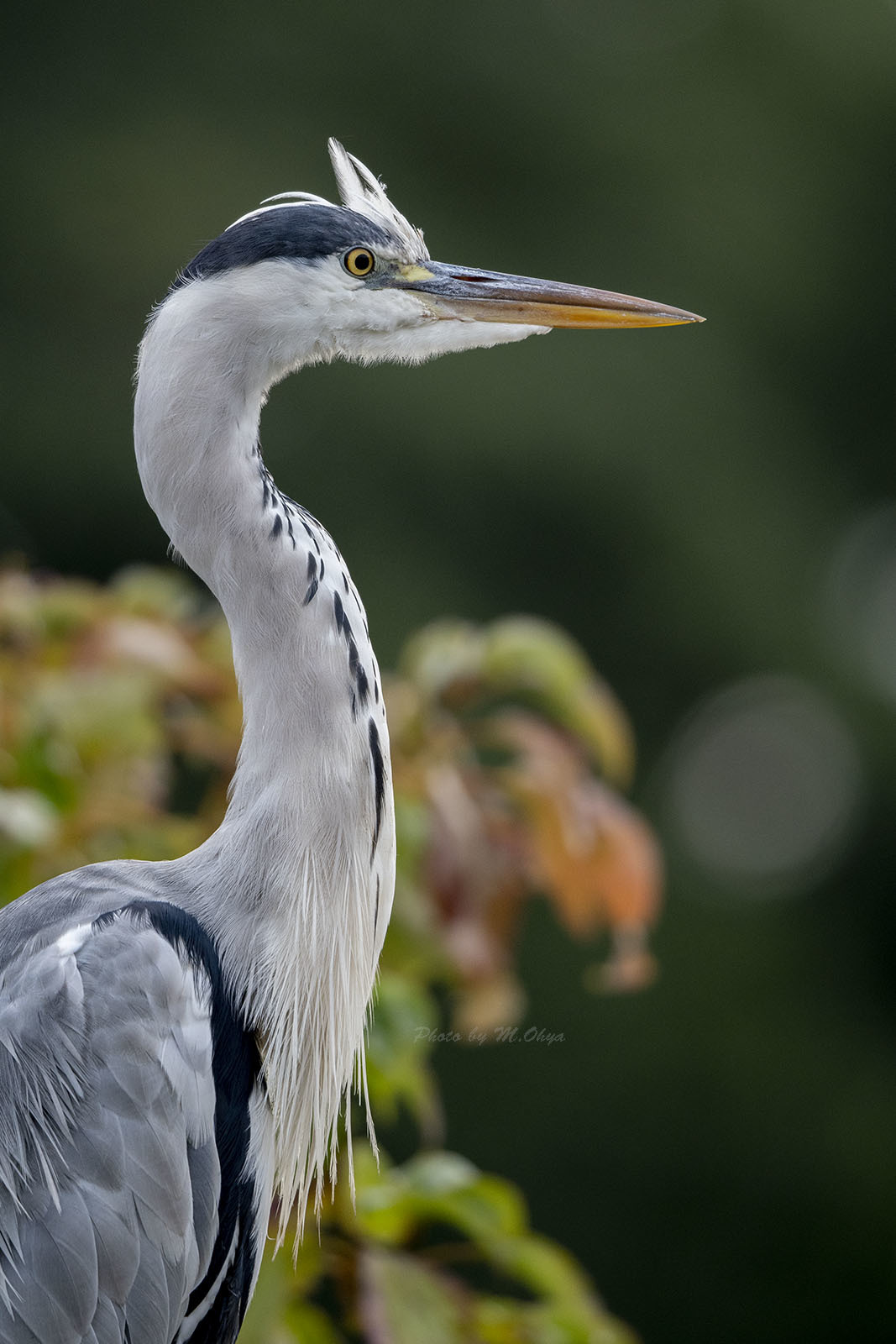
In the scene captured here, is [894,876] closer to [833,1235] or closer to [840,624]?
[840,624]

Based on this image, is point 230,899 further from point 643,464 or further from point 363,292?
point 643,464

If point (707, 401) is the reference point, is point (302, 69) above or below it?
above

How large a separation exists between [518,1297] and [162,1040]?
4.94 metres

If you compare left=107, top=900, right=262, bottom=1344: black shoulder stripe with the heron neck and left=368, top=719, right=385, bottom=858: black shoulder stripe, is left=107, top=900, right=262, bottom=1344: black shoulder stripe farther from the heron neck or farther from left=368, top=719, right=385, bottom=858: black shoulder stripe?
left=368, top=719, right=385, bottom=858: black shoulder stripe

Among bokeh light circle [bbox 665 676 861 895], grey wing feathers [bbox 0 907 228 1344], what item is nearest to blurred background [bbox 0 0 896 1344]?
bokeh light circle [bbox 665 676 861 895]

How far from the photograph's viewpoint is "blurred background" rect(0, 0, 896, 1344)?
5504 mm

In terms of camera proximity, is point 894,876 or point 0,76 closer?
point 0,76

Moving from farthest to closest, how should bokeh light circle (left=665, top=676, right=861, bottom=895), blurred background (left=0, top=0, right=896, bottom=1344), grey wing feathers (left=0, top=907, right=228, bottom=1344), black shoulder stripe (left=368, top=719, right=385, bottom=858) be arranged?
bokeh light circle (left=665, top=676, right=861, bottom=895)
blurred background (left=0, top=0, right=896, bottom=1344)
black shoulder stripe (left=368, top=719, right=385, bottom=858)
grey wing feathers (left=0, top=907, right=228, bottom=1344)

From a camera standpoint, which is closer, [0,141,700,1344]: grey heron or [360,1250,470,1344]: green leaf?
[0,141,700,1344]: grey heron

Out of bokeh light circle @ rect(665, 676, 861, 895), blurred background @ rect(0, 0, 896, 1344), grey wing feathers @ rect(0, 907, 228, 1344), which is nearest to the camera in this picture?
grey wing feathers @ rect(0, 907, 228, 1344)

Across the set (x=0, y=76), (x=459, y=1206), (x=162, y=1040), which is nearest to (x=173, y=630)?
(x=162, y=1040)

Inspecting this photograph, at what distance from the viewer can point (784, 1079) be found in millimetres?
6121

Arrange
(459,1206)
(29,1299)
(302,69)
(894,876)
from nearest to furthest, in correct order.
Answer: (29,1299), (459,1206), (302,69), (894,876)

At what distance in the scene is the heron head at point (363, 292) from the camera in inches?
60.7
